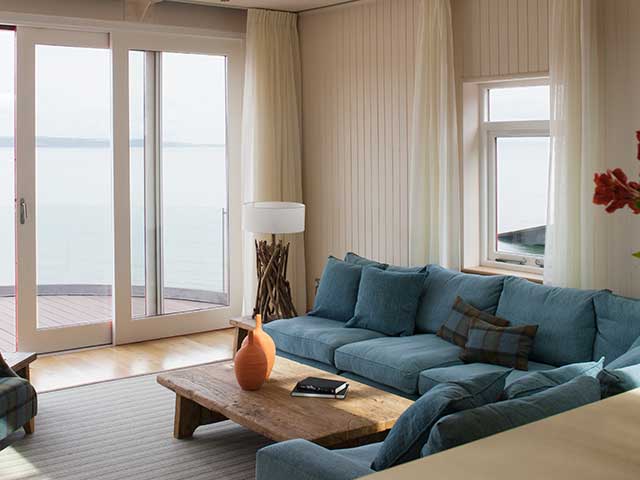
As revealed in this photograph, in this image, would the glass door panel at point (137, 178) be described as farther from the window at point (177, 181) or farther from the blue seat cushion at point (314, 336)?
the blue seat cushion at point (314, 336)

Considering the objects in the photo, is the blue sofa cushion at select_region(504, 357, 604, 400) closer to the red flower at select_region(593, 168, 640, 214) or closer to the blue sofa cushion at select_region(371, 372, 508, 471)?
the blue sofa cushion at select_region(371, 372, 508, 471)

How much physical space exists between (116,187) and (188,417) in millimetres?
2717

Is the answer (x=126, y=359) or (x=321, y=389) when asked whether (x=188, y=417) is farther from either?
(x=126, y=359)

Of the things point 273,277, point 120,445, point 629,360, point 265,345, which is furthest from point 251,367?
point 273,277

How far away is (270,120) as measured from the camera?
7.01 meters

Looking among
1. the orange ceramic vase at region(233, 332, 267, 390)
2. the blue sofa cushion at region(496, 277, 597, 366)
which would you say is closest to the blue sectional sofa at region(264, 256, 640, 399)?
the blue sofa cushion at region(496, 277, 597, 366)

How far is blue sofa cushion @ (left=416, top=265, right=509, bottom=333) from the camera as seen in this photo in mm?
4973

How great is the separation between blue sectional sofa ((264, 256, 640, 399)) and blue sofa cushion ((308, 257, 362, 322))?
0.16 metres

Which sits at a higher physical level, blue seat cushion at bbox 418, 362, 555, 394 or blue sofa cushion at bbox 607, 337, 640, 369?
blue sofa cushion at bbox 607, 337, 640, 369

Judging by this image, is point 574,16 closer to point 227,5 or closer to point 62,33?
point 227,5

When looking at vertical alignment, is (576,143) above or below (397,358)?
above

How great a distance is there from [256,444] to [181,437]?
0.42 metres

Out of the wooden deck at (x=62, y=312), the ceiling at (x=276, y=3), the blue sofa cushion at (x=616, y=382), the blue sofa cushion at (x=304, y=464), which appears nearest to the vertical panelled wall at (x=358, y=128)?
the ceiling at (x=276, y=3)

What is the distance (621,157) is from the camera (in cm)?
479
